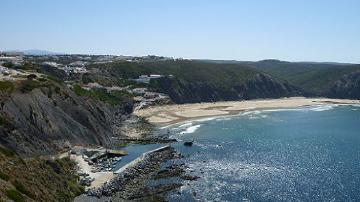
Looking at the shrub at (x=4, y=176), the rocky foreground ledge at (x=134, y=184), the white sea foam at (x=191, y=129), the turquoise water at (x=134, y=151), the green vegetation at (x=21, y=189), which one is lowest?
the white sea foam at (x=191, y=129)

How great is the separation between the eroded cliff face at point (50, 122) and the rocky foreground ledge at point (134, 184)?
603 inches

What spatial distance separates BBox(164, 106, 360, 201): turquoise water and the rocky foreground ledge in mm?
4860

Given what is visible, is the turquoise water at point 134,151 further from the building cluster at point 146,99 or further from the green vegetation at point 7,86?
the building cluster at point 146,99

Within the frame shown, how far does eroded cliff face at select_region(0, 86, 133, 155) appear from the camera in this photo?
282 ft

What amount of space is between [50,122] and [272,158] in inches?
1896

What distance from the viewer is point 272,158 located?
344 feet

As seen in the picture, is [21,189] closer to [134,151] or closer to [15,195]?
[15,195]

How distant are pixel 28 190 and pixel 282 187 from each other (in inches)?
1661

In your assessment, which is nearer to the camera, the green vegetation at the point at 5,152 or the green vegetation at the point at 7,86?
the green vegetation at the point at 5,152

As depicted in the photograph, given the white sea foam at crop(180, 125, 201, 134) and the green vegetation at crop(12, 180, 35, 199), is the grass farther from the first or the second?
the white sea foam at crop(180, 125, 201, 134)

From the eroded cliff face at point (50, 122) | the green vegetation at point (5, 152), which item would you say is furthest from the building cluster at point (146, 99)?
the green vegetation at point (5, 152)

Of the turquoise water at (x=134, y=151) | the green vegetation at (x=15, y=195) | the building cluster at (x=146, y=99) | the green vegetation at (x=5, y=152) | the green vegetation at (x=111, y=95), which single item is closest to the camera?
the green vegetation at (x=15, y=195)

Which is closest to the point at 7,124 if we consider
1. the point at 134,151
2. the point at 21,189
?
the point at 21,189

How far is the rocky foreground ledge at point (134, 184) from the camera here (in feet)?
245
